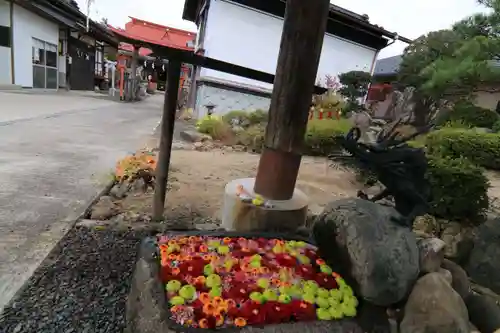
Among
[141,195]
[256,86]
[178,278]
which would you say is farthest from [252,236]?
[256,86]

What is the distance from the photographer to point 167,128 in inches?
109

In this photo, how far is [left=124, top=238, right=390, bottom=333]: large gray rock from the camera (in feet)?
4.79

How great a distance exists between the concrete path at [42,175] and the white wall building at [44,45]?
5.93 meters

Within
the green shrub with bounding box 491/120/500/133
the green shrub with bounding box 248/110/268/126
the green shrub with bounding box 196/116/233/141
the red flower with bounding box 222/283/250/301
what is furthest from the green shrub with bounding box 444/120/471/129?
the red flower with bounding box 222/283/250/301

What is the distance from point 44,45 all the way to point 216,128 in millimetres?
11480

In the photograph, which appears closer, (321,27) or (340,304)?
(340,304)

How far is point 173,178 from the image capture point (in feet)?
14.4

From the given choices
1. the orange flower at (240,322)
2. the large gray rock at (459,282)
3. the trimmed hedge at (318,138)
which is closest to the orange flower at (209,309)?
the orange flower at (240,322)

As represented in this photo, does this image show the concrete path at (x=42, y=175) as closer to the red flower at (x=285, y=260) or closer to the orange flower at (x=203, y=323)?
the orange flower at (x=203, y=323)

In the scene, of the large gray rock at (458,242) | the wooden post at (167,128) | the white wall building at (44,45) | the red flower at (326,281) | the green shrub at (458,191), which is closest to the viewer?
the red flower at (326,281)

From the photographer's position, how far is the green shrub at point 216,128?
794 centimetres

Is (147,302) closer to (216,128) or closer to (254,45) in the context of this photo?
(216,128)

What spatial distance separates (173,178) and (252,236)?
2369mm

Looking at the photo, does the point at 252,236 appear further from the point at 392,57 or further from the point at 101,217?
the point at 392,57
